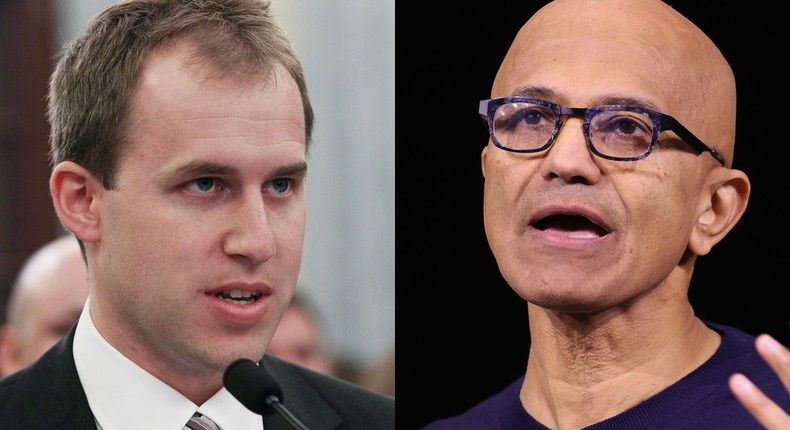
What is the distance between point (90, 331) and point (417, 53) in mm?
1099

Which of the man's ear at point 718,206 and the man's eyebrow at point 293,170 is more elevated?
the man's eyebrow at point 293,170

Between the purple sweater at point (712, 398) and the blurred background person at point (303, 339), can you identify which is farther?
the blurred background person at point (303, 339)

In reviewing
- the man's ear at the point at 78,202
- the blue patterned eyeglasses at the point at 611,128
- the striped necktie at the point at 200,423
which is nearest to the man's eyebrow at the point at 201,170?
the man's ear at the point at 78,202

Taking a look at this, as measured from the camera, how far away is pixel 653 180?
222 centimetres

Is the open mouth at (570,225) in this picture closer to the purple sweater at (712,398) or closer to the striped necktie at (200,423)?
the purple sweater at (712,398)

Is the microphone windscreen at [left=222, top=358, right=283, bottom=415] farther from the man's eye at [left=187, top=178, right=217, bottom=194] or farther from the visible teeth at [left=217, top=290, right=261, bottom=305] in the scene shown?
the man's eye at [left=187, top=178, right=217, bottom=194]

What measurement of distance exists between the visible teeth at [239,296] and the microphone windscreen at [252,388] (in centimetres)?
20

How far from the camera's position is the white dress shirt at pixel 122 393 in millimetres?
2137

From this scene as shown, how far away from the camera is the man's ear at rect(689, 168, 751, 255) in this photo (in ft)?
7.62

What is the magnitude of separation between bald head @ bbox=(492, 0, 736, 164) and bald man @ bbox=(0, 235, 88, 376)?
3.61 ft

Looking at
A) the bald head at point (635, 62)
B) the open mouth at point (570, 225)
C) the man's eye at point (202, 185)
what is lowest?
the open mouth at point (570, 225)

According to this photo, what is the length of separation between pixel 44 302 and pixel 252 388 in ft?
3.20

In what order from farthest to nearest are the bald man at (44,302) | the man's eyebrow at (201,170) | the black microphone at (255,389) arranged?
1. the bald man at (44,302)
2. the man's eyebrow at (201,170)
3. the black microphone at (255,389)

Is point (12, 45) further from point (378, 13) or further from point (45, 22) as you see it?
point (378, 13)
